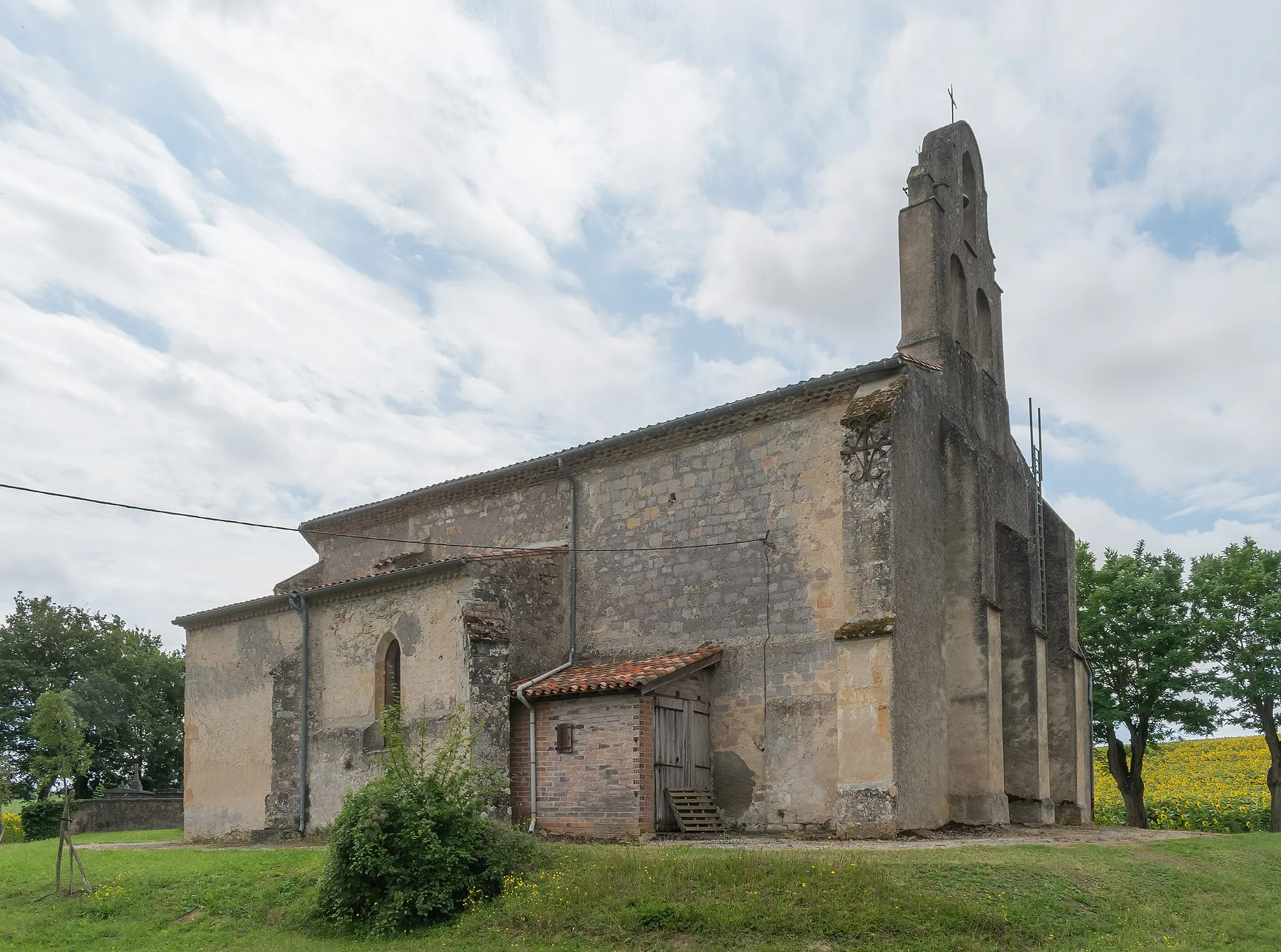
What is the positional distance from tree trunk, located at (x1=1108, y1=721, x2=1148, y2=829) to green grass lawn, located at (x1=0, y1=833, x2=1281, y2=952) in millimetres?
12924

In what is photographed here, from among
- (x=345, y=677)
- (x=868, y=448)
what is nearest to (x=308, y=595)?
(x=345, y=677)

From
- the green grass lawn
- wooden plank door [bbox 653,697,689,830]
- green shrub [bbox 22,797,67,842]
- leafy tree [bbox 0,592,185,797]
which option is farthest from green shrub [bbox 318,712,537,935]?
leafy tree [bbox 0,592,185,797]

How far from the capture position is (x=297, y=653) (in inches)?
900

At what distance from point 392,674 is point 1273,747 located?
72.3 ft

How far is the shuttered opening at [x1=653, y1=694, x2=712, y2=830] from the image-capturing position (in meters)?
17.8

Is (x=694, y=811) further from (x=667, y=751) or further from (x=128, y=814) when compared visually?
(x=128, y=814)

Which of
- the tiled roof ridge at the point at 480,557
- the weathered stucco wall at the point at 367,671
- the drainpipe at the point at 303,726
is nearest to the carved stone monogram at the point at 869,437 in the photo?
the tiled roof ridge at the point at 480,557

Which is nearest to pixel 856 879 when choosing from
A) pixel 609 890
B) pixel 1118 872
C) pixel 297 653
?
pixel 609 890

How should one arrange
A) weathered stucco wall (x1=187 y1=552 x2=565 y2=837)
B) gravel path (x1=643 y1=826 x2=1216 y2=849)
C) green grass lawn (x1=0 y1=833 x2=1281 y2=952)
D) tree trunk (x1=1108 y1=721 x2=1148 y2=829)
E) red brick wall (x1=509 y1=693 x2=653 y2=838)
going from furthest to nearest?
tree trunk (x1=1108 y1=721 x2=1148 y2=829)
weathered stucco wall (x1=187 y1=552 x2=565 y2=837)
red brick wall (x1=509 y1=693 x2=653 y2=838)
gravel path (x1=643 y1=826 x2=1216 y2=849)
green grass lawn (x1=0 y1=833 x2=1281 y2=952)

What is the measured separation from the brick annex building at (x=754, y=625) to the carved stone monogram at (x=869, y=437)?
0.15 feet

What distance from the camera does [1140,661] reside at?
2881 cm

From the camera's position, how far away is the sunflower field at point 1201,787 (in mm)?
27375

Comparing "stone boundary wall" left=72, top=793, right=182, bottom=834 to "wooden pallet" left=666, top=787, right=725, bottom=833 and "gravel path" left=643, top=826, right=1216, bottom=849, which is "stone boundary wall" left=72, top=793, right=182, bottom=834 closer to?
"wooden pallet" left=666, top=787, right=725, bottom=833

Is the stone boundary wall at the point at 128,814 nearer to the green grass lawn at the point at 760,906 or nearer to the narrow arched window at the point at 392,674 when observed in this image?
the narrow arched window at the point at 392,674
